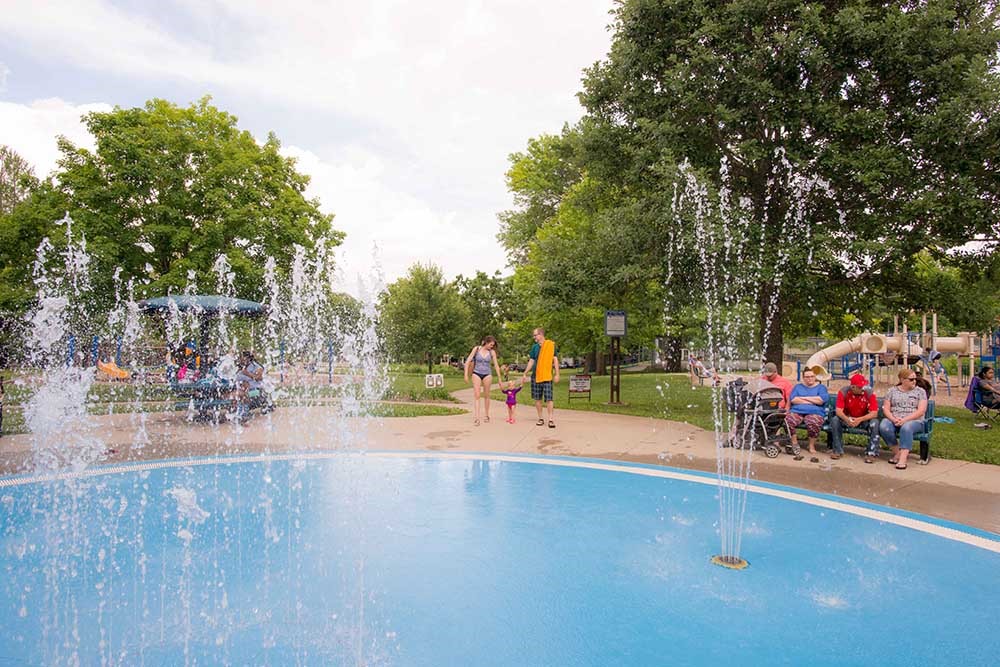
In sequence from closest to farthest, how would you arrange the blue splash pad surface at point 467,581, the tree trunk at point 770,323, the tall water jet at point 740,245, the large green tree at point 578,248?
the blue splash pad surface at point 467,581
the tall water jet at point 740,245
the tree trunk at point 770,323
the large green tree at point 578,248

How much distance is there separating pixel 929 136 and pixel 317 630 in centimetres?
1345

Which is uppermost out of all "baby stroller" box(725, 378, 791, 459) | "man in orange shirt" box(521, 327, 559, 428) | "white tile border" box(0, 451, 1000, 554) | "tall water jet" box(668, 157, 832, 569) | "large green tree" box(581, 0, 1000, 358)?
"large green tree" box(581, 0, 1000, 358)

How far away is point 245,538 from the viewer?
220 inches

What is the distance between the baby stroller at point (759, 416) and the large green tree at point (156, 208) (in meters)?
19.3

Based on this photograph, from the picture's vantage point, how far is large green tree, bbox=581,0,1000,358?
1167cm

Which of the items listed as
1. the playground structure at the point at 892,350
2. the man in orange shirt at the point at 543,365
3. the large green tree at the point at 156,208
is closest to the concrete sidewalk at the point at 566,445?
Answer: the man in orange shirt at the point at 543,365

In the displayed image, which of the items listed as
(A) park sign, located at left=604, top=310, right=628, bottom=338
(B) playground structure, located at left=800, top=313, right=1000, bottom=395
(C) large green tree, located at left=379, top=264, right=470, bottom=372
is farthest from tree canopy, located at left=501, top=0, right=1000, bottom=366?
(C) large green tree, located at left=379, top=264, right=470, bottom=372

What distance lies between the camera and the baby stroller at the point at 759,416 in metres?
9.28

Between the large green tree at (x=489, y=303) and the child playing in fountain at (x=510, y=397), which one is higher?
the large green tree at (x=489, y=303)

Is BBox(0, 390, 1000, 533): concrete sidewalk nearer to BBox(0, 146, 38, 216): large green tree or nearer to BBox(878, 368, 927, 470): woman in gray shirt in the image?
BBox(878, 368, 927, 470): woman in gray shirt

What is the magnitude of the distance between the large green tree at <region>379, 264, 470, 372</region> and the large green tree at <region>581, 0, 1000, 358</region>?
71.8ft

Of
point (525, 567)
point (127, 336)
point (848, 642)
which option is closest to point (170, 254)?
point (127, 336)

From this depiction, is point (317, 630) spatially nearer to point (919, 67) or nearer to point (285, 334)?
point (919, 67)

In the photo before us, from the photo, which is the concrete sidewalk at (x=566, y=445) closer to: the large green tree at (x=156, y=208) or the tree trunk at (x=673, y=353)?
the large green tree at (x=156, y=208)
